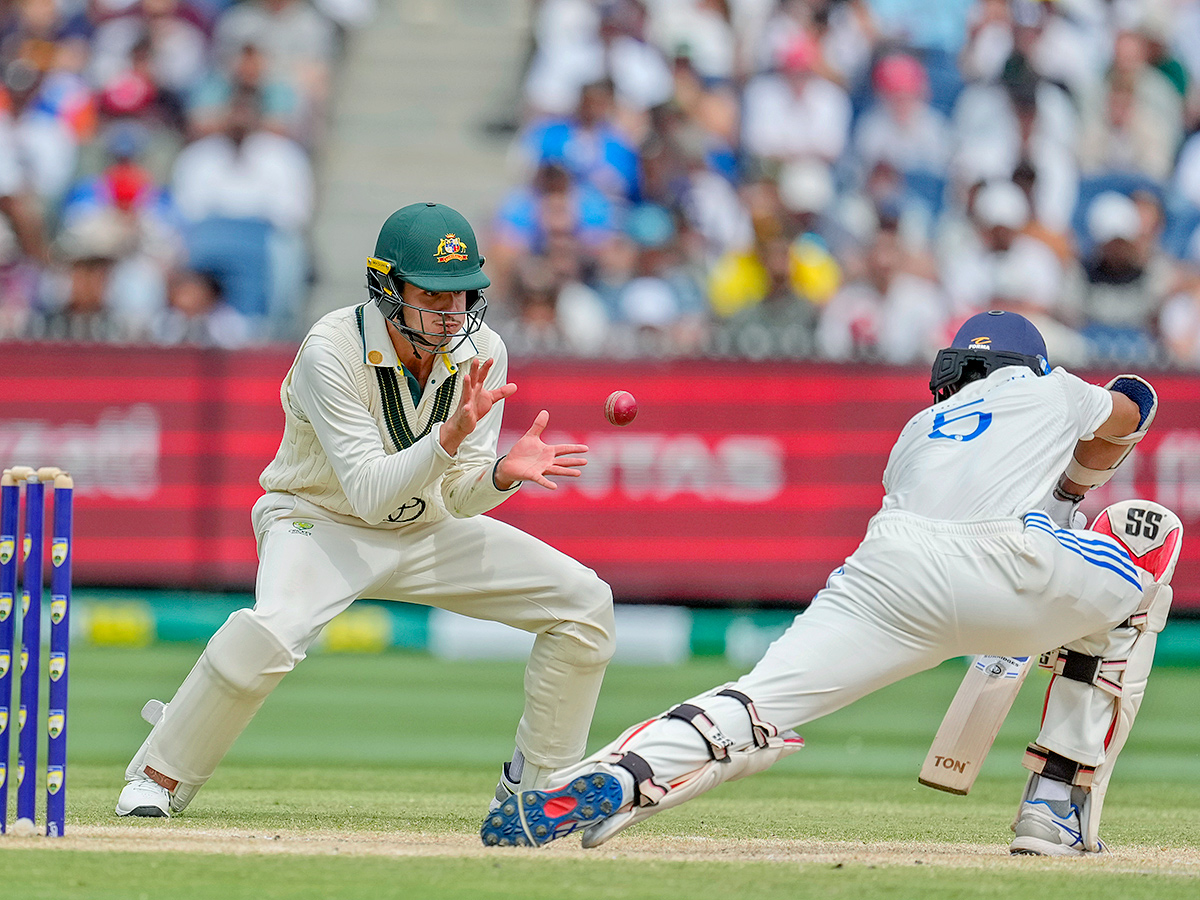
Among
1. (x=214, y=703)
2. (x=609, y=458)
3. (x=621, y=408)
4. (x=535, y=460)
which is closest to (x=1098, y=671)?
(x=621, y=408)

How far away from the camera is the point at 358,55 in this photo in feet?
51.8

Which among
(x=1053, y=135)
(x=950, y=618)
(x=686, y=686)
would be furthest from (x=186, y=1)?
(x=950, y=618)

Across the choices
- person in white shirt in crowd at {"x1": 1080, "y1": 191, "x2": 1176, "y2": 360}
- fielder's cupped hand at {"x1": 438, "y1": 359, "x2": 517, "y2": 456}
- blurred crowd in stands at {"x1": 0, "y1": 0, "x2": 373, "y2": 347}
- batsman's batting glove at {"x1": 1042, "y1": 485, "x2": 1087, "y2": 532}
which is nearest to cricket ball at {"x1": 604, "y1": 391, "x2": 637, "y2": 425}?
fielder's cupped hand at {"x1": 438, "y1": 359, "x2": 517, "y2": 456}

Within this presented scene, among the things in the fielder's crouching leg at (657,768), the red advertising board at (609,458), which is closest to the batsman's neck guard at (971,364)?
the fielder's crouching leg at (657,768)

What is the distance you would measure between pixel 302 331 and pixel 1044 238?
210 inches

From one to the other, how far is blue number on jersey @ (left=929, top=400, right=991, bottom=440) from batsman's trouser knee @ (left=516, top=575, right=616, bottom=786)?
1.29 meters

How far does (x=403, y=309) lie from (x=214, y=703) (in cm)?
130

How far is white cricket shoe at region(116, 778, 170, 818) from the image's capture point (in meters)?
5.33

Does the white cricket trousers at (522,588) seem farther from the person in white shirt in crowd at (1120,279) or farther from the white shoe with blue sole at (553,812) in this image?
the person in white shirt in crowd at (1120,279)

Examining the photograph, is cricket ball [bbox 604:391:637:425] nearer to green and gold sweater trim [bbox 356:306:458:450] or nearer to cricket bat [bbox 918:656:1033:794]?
green and gold sweater trim [bbox 356:306:458:450]

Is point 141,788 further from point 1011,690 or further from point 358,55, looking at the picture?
point 358,55

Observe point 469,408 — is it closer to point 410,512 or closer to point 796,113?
point 410,512

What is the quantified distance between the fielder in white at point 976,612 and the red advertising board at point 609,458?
591 cm

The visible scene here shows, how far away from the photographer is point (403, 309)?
547 cm
